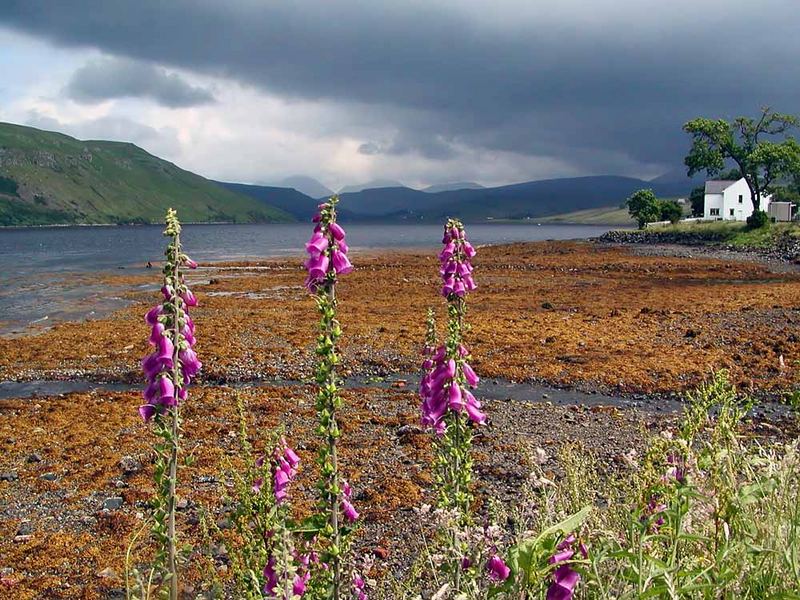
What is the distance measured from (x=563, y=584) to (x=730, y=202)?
115 m

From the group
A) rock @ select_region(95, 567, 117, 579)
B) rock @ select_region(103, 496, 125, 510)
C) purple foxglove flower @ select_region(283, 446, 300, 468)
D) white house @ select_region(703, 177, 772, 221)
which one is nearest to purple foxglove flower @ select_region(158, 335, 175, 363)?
purple foxglove flower @ select_region(283, 446, 300, 468)

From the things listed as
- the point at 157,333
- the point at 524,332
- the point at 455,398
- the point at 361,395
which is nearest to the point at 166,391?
the point at 157,333

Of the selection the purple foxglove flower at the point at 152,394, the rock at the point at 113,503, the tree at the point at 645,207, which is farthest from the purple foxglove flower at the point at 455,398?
the tree at the point at 645,207

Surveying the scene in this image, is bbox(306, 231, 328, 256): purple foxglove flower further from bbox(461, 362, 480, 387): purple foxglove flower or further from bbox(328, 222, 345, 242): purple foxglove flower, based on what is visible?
bbox(461, 362, 480, 387): purple foxglove flower

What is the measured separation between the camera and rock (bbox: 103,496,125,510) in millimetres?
10742

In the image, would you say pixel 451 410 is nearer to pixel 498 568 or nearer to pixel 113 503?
pixel 498 568

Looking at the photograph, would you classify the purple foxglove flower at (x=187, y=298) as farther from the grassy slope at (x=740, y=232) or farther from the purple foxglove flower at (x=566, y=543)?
the grassy slope at (x=740, y=232)

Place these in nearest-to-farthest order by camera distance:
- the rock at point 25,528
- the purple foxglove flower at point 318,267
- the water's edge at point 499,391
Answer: the purple foxglove flower at point 318,267
the rock at point 25,528
the water's edge at point 499,391

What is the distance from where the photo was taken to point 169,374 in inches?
152

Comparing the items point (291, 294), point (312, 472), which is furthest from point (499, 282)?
point (312, 472)

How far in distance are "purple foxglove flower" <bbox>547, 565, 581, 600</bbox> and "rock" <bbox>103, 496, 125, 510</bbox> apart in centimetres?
977

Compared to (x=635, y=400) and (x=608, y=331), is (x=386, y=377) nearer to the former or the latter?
(x=635, y=400)

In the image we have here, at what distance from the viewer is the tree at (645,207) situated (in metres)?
115

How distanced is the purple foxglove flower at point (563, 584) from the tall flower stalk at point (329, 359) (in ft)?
4.39
